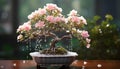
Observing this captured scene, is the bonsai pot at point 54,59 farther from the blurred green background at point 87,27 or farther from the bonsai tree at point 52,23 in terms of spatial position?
the blurred green background at point 87,27

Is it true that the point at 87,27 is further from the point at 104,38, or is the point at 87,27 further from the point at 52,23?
the point at 52,23

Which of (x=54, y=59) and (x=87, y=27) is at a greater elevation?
(x=87, y=27)

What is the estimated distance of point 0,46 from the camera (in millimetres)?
3029

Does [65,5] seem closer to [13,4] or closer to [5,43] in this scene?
[13,4]

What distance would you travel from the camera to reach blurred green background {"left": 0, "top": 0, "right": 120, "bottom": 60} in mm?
2992

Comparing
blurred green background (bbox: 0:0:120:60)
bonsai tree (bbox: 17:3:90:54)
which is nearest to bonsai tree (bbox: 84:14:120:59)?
blurred green background (bbox: 0:0:120:60)

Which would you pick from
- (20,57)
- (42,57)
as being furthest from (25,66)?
(20,57)

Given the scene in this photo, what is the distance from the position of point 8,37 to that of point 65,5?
70cm

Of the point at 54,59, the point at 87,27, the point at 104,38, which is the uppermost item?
the point at 87,27

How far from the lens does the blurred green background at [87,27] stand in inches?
118

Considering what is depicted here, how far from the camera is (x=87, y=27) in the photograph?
303 cm

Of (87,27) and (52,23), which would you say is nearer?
(52,23)

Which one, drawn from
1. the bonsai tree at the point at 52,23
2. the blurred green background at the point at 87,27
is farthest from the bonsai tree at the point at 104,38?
the bonsai tree at the point at 52,23

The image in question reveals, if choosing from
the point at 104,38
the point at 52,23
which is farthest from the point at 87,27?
the point at 52,23
